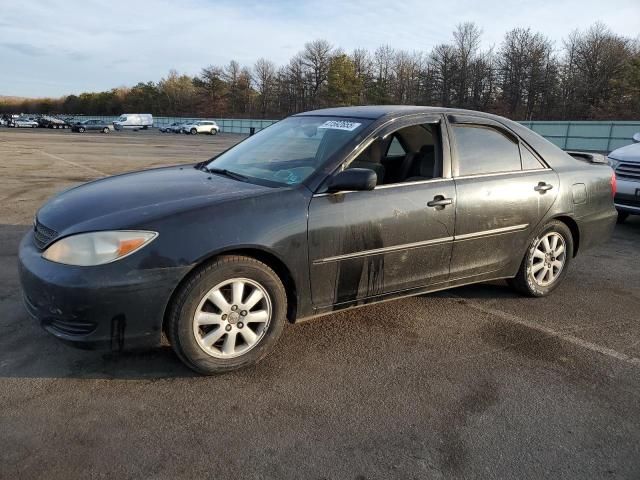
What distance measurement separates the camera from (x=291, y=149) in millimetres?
3885

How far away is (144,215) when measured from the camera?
284 cm

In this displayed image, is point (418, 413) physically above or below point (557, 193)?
below

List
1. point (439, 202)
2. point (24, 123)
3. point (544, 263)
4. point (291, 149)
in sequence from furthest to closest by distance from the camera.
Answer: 1. point (24, 123)
2. point (544, 263)
3. point (291, 149)
4. point (439, 202)

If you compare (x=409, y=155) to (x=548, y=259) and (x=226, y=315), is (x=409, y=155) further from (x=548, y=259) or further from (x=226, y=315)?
(x=226, y=315)

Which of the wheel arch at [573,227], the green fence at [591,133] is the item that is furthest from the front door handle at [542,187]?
the green fence at [591,133]

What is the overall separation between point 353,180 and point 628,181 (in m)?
6.03

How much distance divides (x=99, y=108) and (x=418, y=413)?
136m

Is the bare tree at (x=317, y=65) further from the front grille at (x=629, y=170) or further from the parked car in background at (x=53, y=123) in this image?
the front grille at (x=629, y=170)

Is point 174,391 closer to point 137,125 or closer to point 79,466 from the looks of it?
point 79,466

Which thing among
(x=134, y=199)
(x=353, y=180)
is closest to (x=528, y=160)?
(x=353, y=180)

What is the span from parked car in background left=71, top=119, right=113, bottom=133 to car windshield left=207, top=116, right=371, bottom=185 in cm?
5401

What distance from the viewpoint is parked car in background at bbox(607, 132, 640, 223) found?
723 centimetres

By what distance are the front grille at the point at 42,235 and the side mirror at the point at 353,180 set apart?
1.66m

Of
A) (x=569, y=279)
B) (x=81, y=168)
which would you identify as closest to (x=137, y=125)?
(x=81, y=168)
